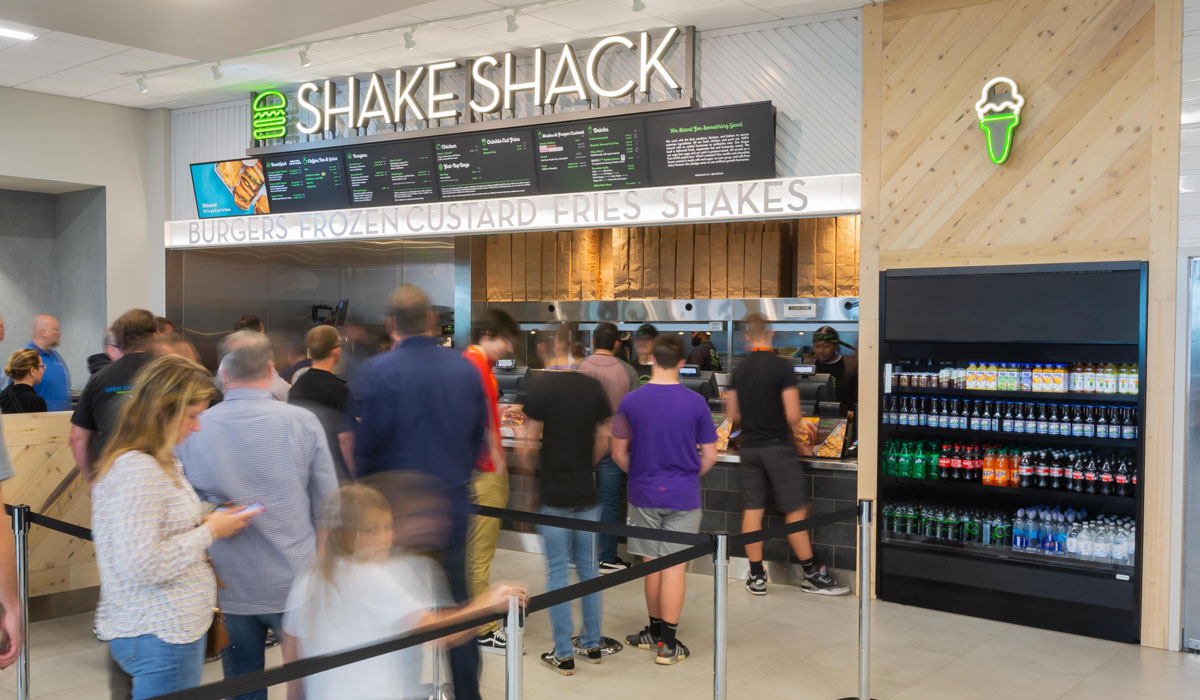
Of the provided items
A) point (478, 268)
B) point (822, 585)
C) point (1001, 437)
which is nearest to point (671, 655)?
point (822, 585)

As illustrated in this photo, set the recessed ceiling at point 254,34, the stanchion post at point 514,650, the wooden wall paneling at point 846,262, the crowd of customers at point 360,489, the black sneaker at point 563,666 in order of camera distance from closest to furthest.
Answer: the crowd of customers at point 360,489
the stanchion post at point 514,650
the black sneaker at point 563,666
the recessed ceiling at point 254,34
the wooden wall paneling at point 846,262

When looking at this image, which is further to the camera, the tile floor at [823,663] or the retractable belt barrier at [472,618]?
the tile floor at [823,663]

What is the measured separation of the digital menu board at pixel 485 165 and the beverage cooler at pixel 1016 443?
2.76 meters

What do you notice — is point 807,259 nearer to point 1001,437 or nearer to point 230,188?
point 1001,437

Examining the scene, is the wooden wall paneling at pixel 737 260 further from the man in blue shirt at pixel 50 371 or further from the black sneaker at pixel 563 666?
the man in blue shirt at pixel 50 371

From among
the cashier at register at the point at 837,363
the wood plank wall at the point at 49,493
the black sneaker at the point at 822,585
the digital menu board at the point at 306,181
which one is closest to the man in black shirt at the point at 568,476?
the black sneaker at the point at 822,585

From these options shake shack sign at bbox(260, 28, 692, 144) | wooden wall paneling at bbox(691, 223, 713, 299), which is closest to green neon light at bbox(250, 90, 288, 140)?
shake shack sign at bbox(260, 28, 692, 144)

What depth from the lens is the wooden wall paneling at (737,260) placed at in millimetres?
7535

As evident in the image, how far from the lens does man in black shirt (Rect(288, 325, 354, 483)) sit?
4.66 m

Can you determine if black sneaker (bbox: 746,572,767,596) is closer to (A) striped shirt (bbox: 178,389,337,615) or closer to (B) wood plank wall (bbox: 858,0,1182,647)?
(B) wood plank wall (bbox: 858,0,1182,647)

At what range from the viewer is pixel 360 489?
2350 millimetres

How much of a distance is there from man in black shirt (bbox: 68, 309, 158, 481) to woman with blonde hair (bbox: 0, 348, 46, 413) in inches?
67.3

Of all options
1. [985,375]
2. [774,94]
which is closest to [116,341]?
[774,94]

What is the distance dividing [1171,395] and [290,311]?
744 cm
